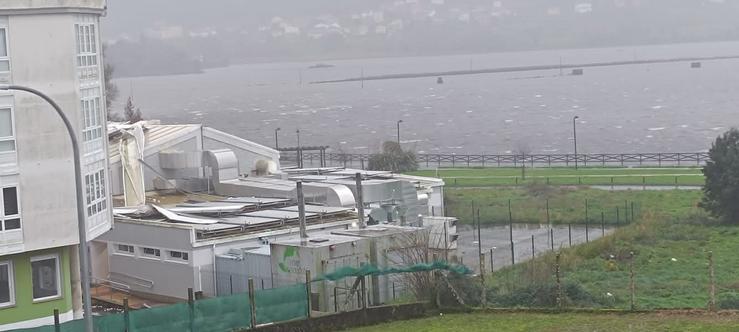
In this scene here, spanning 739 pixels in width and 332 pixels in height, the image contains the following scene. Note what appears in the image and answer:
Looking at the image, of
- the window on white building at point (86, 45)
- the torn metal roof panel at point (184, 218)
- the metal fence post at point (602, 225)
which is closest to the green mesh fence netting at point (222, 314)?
the window on white building at point (86, 45)

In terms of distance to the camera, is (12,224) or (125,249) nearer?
(12,224)

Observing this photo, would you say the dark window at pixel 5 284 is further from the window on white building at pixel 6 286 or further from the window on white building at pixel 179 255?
the window on white building at pixel 179 255

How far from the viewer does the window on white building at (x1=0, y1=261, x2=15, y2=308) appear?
942 inches

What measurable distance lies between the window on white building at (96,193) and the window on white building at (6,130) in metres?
2.41

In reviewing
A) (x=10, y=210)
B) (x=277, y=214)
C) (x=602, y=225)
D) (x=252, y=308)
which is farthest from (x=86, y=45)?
(x=602, y=225)

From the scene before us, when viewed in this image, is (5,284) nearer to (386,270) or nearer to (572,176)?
(386,270)

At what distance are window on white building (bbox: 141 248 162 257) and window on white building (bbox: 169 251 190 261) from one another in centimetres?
53

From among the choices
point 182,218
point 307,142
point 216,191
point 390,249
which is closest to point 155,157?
point 216,191

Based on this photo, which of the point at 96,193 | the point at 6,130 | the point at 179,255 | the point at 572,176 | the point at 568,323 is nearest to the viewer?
the point at 568,323

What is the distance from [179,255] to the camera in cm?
3098

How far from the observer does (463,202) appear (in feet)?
165

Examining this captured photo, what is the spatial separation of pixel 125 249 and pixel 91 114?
824 centimetres

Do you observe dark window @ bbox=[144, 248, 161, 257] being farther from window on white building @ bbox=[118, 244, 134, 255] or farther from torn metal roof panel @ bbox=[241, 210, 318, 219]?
torn metal roof panel @ bbox=[241, 210, 318, 219]

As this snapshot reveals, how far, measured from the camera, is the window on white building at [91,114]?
25281 millimetres
